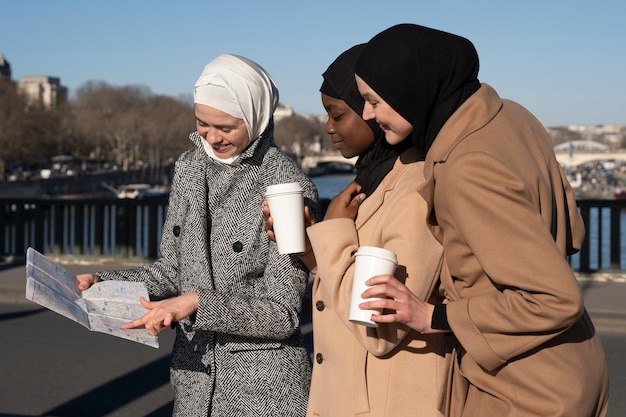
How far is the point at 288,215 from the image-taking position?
2.34 m

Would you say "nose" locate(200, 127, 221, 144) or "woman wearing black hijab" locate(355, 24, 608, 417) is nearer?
"woman wearing black hijab" locate(355, 24, 608, 417)

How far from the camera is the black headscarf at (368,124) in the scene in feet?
8.01

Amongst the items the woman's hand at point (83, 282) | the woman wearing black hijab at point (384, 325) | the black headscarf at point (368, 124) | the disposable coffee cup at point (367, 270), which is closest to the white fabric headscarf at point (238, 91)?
the black headscarf at point (368, 124)

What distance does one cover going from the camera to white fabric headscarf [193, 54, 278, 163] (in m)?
2.69

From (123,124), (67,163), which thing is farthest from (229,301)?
(67,163)

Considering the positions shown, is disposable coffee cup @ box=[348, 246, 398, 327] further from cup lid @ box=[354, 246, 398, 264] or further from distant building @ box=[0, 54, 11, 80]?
distant building @ box=[0, 54, 11, 80]

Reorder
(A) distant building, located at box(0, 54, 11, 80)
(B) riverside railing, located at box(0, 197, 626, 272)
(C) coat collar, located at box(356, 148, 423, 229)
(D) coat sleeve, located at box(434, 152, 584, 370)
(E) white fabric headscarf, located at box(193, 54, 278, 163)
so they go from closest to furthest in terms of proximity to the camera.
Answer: (D) coat sleeve, located at box(434, 152, 584, 370) → (C) coat collar, located at box(356, 148, 423, 229) → (E) white fabric headscarf, located at box(193, 54, 278, 163) → (B) riverside railing, located at box(0, 197, 626, 272) → (A) distant building, located at box(0, 54, 11, 80)

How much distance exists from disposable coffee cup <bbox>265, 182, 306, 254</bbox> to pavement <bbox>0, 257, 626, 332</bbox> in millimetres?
7641

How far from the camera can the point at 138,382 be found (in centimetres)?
705

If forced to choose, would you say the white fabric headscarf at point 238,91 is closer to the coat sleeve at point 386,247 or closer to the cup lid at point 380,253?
the coat sleeve at point 386,247

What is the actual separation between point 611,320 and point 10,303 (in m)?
6.61

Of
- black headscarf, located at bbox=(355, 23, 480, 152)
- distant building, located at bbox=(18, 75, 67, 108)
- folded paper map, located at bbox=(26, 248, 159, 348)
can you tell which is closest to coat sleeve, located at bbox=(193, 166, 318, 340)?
folded paper map, located at bbox=(26, 248, 159, 348)

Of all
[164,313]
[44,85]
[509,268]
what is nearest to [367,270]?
[509,268]

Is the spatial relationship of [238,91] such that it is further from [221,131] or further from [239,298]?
[239,298]
